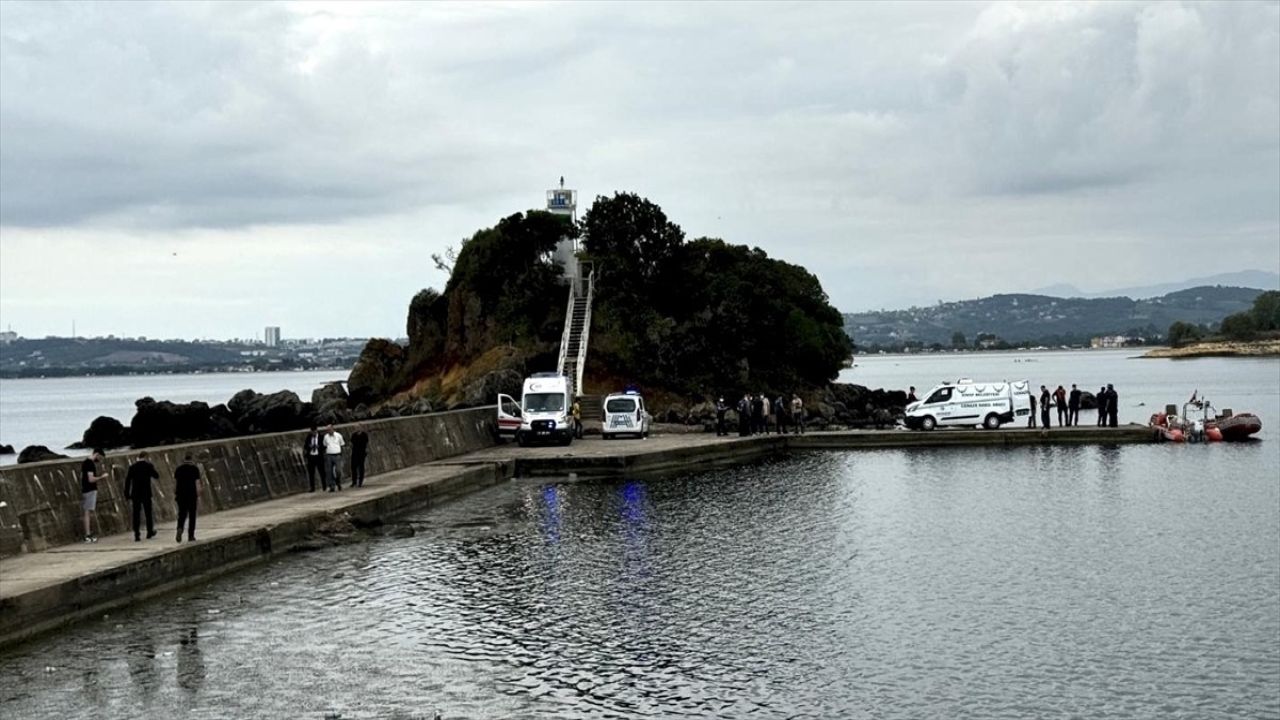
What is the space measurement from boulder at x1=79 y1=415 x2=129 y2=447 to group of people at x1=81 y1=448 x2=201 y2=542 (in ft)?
167

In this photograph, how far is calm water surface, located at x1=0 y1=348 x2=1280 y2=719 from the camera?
52.7 feet

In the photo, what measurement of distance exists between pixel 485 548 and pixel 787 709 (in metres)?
13.1

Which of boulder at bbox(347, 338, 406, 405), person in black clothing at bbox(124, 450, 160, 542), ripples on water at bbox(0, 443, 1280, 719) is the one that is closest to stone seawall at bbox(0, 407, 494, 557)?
person in black clothing at bbox(124, 450, 160, 542)

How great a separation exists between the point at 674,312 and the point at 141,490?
2141 inches

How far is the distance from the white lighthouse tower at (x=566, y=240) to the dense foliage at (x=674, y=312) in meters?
0.96

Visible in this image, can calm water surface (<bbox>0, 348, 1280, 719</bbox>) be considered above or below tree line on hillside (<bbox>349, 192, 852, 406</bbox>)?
below

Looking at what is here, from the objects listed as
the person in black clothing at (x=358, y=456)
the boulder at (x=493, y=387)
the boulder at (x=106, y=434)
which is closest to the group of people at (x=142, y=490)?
the person in black clothing at (x=358, y=456)

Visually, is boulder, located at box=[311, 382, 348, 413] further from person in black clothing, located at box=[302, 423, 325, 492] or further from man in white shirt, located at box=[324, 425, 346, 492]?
man in white shirt, located at box=[324, 425, 346, 492]

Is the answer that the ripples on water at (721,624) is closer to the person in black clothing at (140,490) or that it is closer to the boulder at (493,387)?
the person in black clothing at (140,490)

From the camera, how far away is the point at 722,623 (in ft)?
66.4

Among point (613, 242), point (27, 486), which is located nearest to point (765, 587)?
point (27, 486)

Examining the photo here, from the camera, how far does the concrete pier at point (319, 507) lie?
1998 centimetres

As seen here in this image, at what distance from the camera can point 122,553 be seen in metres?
23.0

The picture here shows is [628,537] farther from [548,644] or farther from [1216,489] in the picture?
[1216,489]
